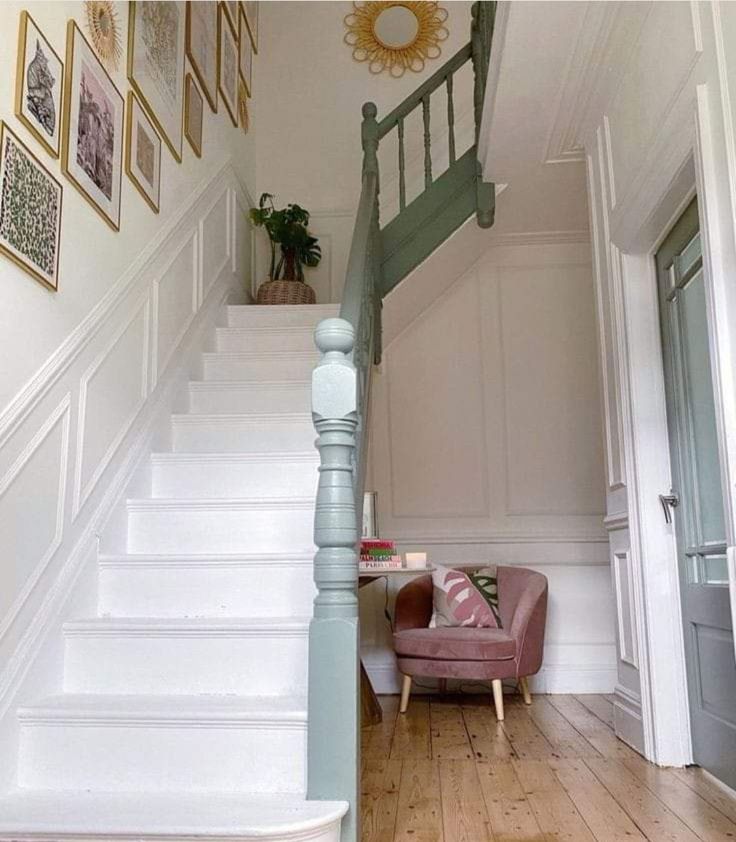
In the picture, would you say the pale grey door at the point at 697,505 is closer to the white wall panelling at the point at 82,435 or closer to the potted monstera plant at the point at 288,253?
the white wall panelling at the point at 82,435

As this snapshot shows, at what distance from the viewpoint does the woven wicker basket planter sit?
430cm

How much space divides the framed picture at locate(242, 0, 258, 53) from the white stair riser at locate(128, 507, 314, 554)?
362 centimetres

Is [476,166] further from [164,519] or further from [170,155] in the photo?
[164,519]

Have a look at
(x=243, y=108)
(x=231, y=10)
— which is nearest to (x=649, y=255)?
(x=243, y=108)

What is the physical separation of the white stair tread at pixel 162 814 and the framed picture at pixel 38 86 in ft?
5.81

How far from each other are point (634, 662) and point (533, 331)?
233 cm

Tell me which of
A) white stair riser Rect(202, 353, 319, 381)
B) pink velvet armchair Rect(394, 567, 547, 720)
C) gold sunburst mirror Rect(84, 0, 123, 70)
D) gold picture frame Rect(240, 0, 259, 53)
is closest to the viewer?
gold sunburst mirror Rect(84, 0, 123, 70)

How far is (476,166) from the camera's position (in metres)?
4.07

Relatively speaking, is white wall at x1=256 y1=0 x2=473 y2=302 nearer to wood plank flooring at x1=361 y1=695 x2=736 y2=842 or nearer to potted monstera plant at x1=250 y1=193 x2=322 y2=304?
potted monstera plant at x1=250 y1=193 x2=322 y2=304

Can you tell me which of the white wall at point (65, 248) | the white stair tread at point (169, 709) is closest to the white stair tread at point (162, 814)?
the white stair tread at point (169, 709)

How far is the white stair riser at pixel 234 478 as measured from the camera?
2.89 m

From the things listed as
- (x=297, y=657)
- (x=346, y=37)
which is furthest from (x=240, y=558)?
(x=346, y=37)

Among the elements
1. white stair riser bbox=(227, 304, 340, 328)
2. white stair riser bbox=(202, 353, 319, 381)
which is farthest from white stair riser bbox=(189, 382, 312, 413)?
white stair riser bbox=(227, 304, 340, 328)

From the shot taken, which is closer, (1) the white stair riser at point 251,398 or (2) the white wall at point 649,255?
(2) the white wall at point 649,255
